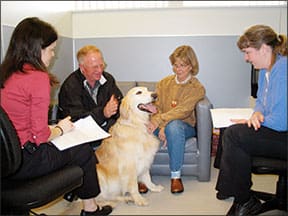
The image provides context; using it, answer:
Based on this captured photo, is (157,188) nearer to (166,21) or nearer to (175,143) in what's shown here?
(175,143)

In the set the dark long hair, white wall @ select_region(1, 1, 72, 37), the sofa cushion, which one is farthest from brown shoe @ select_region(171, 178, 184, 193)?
white wall @ select_region(1, 1, 72, 37)

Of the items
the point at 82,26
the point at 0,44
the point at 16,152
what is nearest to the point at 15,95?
the point at 16,152

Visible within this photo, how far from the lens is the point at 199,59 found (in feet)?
11.7

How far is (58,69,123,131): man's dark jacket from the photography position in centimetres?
239

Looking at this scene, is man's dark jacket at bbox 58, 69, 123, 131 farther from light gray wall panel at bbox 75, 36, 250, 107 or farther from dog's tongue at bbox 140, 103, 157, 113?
light gray wall panel at bbox 75, 36, 250, 107

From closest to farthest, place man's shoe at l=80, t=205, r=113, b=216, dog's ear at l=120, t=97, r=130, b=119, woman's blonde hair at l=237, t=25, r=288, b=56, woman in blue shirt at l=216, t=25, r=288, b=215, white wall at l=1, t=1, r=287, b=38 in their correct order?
woman in blue shirt at l=216, t=25, r=288, b=215
woman's blonde hair at l=237, t=25, r=288, b=56
man's shoe at l=80, t=205, r=113, b=216
dog's ear at l=120, t=97, r=130, b=119
white wall at l=1, t=1, r=287, b=38

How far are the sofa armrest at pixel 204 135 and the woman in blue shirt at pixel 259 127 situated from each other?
2.29 ft

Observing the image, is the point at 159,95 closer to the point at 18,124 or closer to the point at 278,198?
the point at 278,198

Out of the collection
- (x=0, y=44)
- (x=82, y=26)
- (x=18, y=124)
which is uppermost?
(x=82, y=26)

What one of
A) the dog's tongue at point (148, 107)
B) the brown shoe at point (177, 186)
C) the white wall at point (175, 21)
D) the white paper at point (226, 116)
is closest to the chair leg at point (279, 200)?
the white paper at point (226, 116)

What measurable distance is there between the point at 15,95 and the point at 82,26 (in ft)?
7.81

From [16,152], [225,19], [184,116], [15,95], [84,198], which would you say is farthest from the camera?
[225,19]

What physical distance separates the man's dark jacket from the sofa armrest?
66 centimetres

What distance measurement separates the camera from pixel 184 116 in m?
2.59
